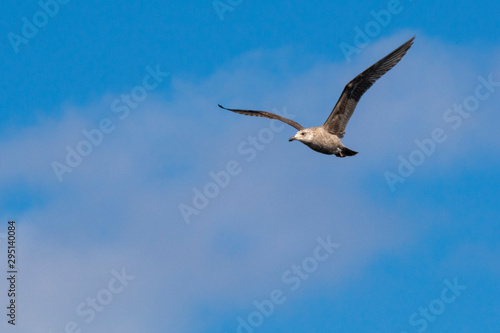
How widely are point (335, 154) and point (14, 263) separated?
1303cm

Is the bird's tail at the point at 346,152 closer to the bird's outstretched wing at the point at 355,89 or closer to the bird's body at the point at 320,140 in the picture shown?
the bird's body at the point at 320,140

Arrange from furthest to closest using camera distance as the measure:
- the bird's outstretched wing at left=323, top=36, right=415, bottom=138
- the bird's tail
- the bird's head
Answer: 1. the bird's tail
2. the bird's head
3. the bird's outstretched wing at left=323, top=36, right=415, bottom=138

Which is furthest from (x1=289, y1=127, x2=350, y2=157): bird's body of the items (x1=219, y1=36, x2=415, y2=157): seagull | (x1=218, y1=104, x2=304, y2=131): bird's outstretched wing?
(x1=218, y1=104, x2=304, y2=131): bird's outstretched wing

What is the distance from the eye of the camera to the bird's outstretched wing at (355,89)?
2439 cm

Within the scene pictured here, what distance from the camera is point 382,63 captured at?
80.6ft

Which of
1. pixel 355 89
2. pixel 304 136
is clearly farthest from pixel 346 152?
pixel 355 89

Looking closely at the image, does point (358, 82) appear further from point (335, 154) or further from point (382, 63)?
point (335, 154)

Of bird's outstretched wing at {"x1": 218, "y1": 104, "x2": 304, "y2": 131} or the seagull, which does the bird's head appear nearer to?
the seagull

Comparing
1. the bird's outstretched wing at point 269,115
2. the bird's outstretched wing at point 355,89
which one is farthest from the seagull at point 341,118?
the bird's outstretched wing at point 269,115

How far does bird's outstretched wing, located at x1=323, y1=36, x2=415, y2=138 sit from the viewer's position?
2439 centimetres


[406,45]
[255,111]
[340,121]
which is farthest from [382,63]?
[255,111]

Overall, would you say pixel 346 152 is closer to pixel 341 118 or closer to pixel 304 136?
pixel 341 118

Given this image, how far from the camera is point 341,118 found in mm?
25953

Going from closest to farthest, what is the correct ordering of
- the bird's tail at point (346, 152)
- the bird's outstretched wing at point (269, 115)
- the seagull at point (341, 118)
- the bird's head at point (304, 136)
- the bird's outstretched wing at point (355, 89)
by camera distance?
the bird's outstretched wing at point (355, 89)
the seagull at point (341, 118)
the bird's head at point (304, 136)
the bird's tail at point (346, 152)
the bird's outstretched wing at point (269, 115)
